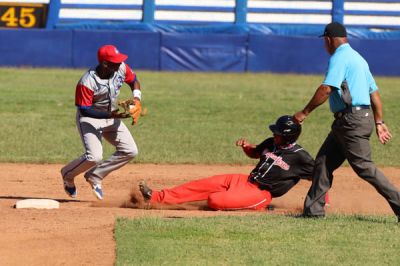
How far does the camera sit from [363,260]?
7590 mm

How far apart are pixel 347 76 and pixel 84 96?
3.02 metres

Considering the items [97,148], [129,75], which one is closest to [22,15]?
[129,75]

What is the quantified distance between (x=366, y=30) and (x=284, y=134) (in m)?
20.4

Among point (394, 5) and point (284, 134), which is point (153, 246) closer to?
point (284, 134)

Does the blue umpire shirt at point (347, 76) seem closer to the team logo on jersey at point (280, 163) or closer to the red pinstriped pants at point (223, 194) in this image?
the team logo on jersey at point (280, 163)

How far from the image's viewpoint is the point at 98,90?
10.3 m

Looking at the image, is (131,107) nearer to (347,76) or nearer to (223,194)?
(223,194)

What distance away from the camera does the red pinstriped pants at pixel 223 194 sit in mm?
10227

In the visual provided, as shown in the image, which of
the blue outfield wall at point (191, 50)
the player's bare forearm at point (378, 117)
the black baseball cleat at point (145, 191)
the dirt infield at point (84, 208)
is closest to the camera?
the dirt infield at point (84, 208)

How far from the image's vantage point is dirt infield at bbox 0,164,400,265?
26.0 feet

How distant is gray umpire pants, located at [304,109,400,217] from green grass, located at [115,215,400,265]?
25cm

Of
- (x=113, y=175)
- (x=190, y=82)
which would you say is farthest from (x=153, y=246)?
(x=190, y=82)

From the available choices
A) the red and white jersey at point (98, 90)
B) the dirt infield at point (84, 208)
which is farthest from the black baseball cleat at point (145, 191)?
the red and white jersey at point (98, 90)

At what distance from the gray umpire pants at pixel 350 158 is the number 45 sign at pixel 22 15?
2045 centimetres
